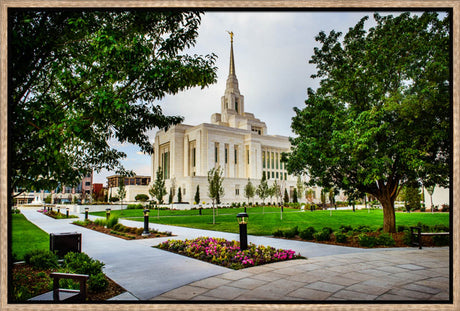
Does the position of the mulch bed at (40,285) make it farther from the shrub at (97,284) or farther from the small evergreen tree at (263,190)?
the small evergreen tree at (263,190)

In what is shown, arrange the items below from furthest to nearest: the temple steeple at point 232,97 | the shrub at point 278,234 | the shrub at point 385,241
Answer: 1. the temple steeple at point 232,97
2. the shrub at point 278,234
3. the shrub at point 385,241

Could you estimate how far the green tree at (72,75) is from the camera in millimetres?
4098

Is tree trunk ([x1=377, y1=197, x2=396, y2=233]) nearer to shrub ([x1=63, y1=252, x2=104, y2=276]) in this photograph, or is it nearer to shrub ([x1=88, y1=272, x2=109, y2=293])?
shrub ([x1=63, y1=252, x2=104, y2=276])

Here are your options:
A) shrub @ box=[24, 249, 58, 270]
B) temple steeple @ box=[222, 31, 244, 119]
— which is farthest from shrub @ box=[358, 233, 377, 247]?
temple steeple @ box=[222, 31, 244, 119]

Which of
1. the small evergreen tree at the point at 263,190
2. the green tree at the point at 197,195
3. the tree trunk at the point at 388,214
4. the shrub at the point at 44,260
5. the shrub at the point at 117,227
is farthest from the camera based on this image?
the green tree at the point at 197,195

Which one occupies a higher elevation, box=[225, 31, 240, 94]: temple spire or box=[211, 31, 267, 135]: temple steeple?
box=[225, 31, 240, 94]: temple spire

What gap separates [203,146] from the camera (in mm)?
53562

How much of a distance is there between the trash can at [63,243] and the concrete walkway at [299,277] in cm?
105

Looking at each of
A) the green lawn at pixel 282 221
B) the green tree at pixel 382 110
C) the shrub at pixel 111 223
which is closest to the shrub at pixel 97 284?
the green tree at pixel 382 110

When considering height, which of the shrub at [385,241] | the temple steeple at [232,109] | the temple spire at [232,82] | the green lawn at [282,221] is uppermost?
the temple spire at [232,82]

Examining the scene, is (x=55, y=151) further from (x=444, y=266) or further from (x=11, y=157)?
(x=444, y=266)

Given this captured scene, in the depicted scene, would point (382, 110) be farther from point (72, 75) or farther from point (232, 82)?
point (232, 82)

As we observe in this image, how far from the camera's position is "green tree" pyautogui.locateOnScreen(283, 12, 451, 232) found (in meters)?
9.08

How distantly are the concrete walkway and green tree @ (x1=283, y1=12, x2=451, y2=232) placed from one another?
307 centimetres
